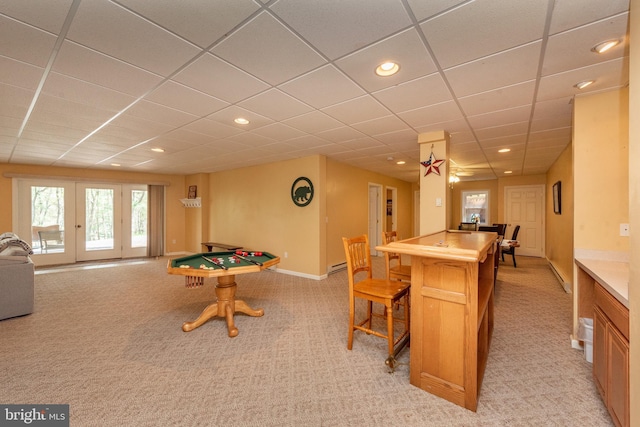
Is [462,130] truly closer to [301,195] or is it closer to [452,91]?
[452,91]

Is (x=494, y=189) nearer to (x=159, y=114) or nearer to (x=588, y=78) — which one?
(x=588, y=78)

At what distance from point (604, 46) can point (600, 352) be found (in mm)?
1970

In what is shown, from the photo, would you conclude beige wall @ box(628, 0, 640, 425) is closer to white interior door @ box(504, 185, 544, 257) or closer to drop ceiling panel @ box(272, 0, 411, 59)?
drop ceiling panel @ box(272, 0, 411, 59)

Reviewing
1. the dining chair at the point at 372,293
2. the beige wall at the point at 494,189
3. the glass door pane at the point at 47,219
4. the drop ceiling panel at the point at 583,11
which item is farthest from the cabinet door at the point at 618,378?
the glass door pane at the point at 47,219

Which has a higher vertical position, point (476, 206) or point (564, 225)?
point (476, 206)

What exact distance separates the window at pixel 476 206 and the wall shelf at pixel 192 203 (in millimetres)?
8106

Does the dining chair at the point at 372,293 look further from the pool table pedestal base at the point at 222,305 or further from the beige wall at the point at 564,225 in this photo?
the beige wall at the point at 564,225

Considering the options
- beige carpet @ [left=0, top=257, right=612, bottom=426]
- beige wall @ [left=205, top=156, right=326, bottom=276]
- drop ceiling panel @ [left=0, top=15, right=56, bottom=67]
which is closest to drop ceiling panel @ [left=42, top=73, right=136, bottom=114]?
drop ceiling panel @ [left=0, top=15, right=56, bottom=67]

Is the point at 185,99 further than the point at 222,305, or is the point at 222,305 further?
the point at 222,305

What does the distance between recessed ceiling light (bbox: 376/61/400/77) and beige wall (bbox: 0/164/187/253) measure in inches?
285

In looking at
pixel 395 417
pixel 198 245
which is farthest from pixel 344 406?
pixel 198 245

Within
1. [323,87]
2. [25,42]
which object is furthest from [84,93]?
[323,87]

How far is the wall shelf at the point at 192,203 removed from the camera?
23.6 feet

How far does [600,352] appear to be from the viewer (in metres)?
1.71
